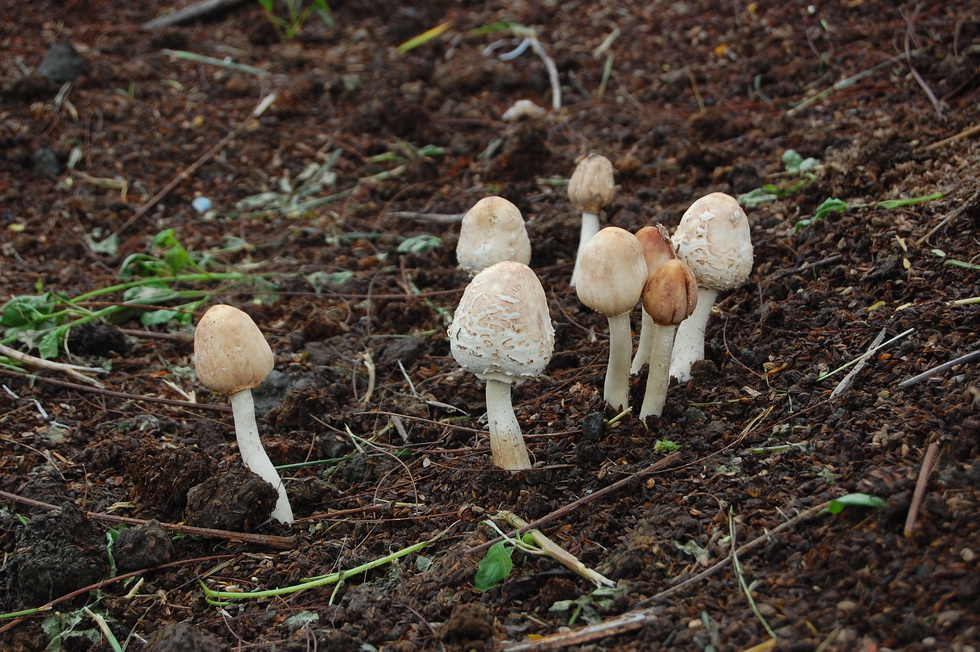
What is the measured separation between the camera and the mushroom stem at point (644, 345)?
3.96m

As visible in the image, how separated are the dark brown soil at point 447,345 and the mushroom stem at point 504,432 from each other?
92 mm

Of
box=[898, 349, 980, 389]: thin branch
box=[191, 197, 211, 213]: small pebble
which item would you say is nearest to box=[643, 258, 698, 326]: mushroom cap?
box=[898, 349, 980, 389]: thin branch

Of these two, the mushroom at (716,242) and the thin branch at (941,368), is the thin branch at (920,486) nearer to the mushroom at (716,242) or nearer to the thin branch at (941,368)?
the thin branch at (941,368)

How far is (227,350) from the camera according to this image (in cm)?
356

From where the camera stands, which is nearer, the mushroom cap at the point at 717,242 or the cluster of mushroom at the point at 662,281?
the cluster of mushroom at the point at 662,281

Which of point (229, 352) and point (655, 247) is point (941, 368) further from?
point (229, 352)

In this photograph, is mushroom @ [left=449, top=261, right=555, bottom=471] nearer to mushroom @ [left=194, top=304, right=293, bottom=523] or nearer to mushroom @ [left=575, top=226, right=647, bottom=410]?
mushroom @ [left=575, top=226, right=647, bottom=410]

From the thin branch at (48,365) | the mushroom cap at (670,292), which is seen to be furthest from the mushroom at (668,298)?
the thin branch at (48,365)

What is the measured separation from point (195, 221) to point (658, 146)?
3.87 meters

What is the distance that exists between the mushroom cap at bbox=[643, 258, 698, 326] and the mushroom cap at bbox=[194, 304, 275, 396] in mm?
1700

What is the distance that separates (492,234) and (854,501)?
84.3 inches

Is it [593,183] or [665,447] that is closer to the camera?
[665,447]

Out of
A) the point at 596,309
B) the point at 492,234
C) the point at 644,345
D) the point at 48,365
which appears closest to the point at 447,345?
the point at 492,234

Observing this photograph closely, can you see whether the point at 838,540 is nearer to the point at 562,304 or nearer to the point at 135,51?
the point at 562,304
